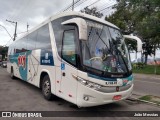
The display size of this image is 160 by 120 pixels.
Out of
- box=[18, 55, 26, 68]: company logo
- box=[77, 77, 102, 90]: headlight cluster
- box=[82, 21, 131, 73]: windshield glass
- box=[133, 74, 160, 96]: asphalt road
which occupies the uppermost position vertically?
box=[82, 21, 131, 73]: windshield glass

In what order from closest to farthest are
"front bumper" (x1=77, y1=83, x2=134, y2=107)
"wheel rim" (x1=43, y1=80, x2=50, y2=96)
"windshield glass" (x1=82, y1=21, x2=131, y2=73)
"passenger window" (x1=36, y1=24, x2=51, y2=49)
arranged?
"front bumper" (x1=77, y1=83, x2=134, y2=107) → "windshield glass" (x1=82, y1=21, x2=131, y2=73) → "wheel rim" (x1=43, y1=80, x2=50, y2=96) → "passenger window" (x1=36, y1=24, x2=51, y2=49)

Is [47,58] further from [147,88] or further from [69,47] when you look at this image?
[147,88]

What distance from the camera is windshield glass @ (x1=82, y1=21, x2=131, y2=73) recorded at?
5.97 metres

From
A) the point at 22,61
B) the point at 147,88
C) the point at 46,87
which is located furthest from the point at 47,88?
the point at 147,88

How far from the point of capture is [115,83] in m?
6.09

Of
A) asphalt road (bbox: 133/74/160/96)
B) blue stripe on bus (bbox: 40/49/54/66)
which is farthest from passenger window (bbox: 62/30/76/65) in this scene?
asphalt road (bbox: 133/74/160/96)

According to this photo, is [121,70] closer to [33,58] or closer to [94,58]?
[94,58]

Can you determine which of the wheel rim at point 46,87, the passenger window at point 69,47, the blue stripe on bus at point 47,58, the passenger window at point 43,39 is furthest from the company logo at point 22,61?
the passenger window at point 69,47

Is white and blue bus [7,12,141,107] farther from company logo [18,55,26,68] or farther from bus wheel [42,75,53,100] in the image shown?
company logo [18,55,26,68]

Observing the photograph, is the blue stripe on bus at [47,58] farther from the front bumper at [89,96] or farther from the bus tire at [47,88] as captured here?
the front bumper at [89,96]

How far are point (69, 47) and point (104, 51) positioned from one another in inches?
43.4

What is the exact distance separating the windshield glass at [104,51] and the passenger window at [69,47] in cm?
39

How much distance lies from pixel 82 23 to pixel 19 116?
3184 mm

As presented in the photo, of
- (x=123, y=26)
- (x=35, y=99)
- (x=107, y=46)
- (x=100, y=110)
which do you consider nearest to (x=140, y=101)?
(x=100, y=110)
